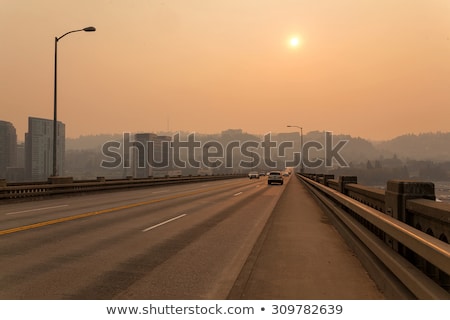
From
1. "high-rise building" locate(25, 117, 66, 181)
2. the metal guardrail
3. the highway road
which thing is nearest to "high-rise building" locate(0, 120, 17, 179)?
"high-rise building" locate(25, 117, 66, 181)

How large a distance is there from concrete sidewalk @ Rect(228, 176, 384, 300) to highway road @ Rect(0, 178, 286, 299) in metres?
0.36

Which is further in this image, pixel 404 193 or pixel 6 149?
pixel 6 149

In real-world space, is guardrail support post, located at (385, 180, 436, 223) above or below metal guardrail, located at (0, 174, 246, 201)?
above

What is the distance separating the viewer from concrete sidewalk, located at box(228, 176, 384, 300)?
18.6 ft

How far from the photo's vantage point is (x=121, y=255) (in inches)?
323

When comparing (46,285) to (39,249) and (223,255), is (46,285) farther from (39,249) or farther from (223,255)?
(223,255)

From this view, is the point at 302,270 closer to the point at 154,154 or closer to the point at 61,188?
the point at 61,188

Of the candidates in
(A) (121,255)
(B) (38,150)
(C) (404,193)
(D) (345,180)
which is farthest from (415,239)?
(B) (38,150)

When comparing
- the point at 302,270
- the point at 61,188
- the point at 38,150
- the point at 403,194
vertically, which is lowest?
the point at 302,270

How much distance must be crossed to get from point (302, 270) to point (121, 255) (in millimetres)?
3767

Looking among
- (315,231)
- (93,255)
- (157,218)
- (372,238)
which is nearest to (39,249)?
(93,255)

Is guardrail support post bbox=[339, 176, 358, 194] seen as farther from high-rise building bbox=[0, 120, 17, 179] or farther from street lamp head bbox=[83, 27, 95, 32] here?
high-rise building bbox=[0, 120, 17, 179]

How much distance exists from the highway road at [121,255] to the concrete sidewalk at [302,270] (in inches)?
14.1
